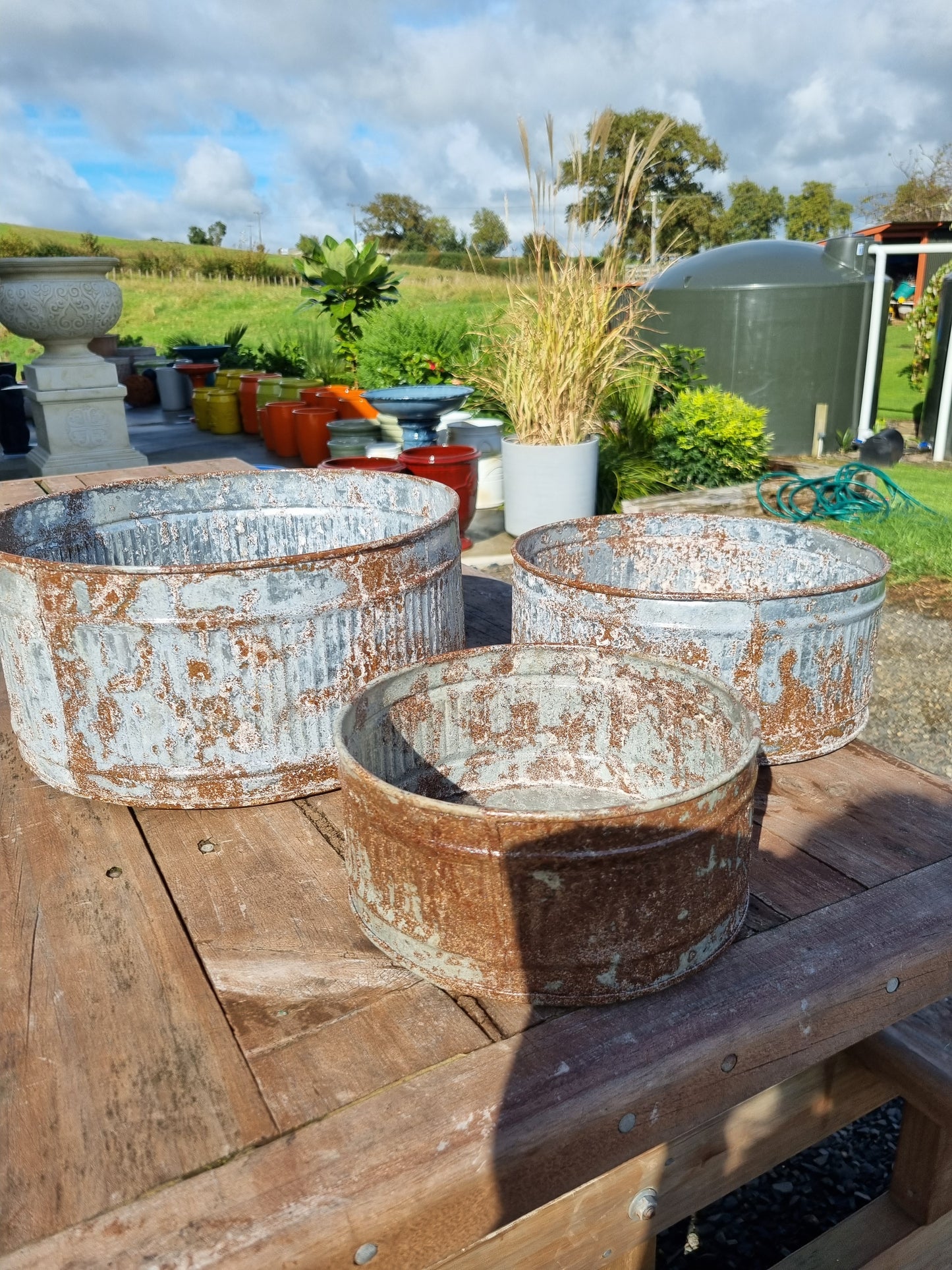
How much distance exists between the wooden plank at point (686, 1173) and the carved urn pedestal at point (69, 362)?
6487 mm

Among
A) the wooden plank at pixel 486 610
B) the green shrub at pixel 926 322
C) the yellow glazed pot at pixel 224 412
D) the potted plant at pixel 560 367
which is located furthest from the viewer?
the green shrub at pixel 926 322

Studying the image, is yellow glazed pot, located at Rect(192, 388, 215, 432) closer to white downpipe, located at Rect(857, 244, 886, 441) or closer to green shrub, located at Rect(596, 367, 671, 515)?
green shrub, located at Rect(596, 367, 671, 515)

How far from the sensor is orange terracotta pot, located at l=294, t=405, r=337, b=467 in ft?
25.2

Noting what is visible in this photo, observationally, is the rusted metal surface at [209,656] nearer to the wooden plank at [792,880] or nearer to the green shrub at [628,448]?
the wooden plank at [792,880]

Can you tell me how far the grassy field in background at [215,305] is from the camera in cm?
1981

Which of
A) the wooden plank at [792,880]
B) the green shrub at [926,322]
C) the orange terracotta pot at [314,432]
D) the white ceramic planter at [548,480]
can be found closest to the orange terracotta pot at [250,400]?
the orange terracotta pot at [314,432]

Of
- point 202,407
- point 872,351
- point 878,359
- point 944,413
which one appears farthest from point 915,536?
point 202,407

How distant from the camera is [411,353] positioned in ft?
29.3

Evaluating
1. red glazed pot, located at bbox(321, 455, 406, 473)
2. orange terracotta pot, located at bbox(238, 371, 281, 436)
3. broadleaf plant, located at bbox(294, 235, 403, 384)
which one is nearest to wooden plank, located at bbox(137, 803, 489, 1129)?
red glazed pot, located at bbox(321, 455, 406, 473)

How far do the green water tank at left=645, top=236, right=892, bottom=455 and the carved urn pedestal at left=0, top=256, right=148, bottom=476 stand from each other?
4.78 meters

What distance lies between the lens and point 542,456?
18.4 ft

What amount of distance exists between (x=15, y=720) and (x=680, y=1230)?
7.29ft

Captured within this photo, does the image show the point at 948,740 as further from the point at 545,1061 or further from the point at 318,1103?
the point at 318,1103

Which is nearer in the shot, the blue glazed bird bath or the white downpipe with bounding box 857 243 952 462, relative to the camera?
the blue glazed bird bath
